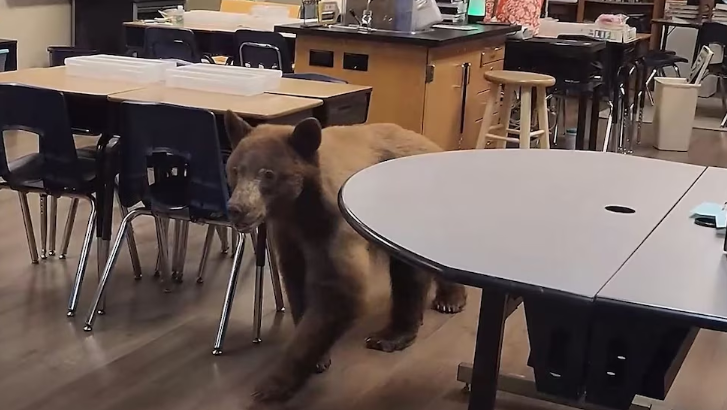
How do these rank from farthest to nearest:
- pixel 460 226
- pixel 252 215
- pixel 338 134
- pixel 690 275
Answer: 1. pixel 338 134
2. pixel 252 215
3. pixel 460 226
4. pixel 690 275

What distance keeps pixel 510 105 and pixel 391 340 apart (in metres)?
2.40

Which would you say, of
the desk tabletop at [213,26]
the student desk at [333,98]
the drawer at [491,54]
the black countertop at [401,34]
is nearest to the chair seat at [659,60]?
the drawer at [491,54]

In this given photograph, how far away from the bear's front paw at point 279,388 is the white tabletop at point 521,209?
75 cm

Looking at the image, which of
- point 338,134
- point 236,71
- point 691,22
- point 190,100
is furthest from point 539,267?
point 691,22

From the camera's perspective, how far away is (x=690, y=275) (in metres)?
1.70

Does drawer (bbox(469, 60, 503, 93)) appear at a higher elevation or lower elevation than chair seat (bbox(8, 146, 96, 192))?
higher

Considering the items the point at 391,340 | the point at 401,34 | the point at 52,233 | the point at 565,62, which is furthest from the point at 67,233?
the point at 565,62

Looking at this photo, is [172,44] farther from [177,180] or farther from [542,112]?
[177,180]

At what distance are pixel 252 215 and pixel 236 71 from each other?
1.25 m

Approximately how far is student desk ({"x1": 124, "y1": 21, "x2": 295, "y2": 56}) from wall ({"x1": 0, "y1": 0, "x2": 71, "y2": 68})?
1.55 meters

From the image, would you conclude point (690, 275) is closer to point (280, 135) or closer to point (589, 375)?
point (589, 375)

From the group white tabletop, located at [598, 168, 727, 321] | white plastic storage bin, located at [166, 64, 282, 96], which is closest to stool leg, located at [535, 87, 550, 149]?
white plastic storage bin, located at [166, 64, 282, 96]

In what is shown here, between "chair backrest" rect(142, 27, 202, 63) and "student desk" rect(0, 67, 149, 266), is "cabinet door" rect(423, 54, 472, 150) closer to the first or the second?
"chair backrest" rect(142, 27, 202, 63)

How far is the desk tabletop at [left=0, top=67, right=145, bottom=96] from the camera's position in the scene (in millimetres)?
3361
